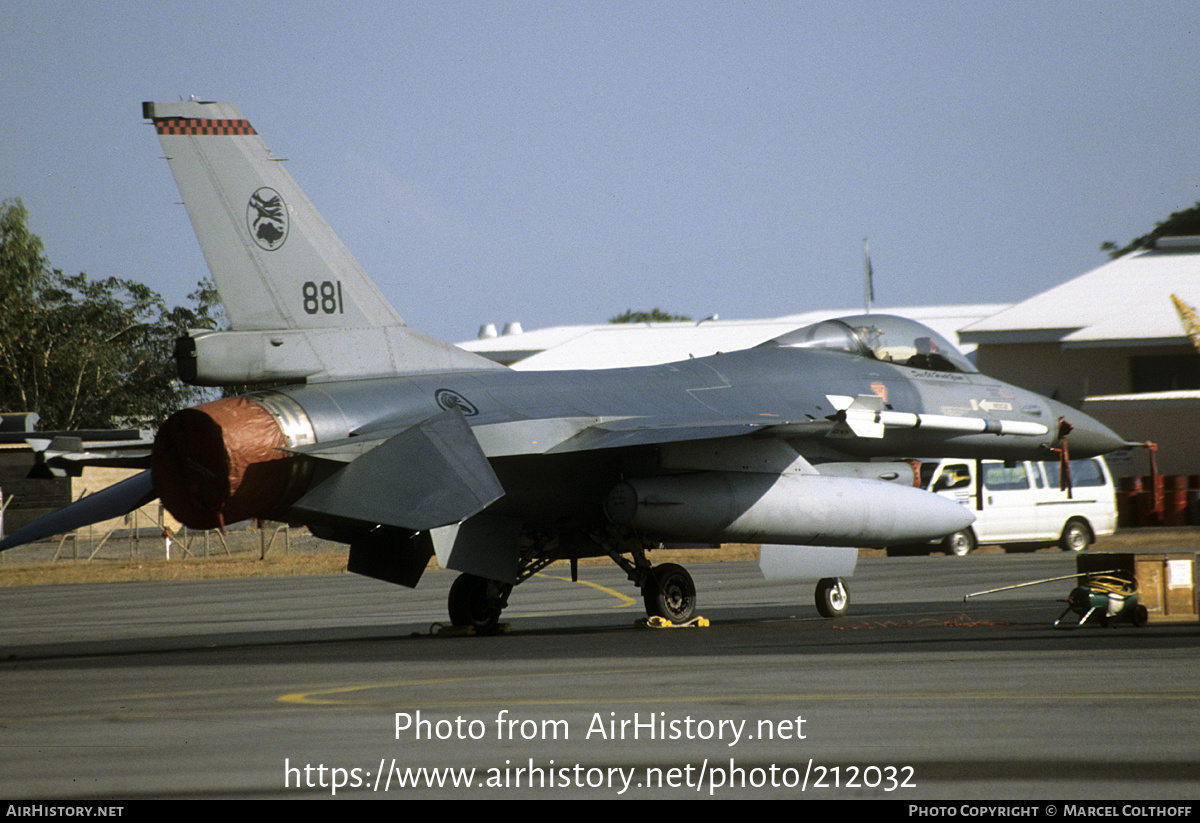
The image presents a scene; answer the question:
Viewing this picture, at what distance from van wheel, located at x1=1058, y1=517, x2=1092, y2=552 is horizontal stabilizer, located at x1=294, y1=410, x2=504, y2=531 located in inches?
886

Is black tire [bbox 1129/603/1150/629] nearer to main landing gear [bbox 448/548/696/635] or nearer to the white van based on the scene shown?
main landing gear [bbox 448/548/696/635]

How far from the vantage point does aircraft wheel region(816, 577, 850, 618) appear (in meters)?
15.8

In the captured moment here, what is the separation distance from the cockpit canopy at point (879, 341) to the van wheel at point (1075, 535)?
14.4 metres

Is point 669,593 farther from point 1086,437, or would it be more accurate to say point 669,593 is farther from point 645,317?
point 645,317

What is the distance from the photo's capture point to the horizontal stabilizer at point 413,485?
1130cm

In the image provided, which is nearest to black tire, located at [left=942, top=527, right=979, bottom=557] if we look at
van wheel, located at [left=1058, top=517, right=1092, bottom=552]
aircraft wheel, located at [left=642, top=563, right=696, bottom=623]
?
van wheel, located at [left=1058, top=517, right=1092, bottom=552]

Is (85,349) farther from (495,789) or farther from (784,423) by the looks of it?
(495,789)

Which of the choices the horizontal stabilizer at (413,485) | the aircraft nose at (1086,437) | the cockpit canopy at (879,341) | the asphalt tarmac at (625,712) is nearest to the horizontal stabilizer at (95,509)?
the asphalt tarmac at (625,712)

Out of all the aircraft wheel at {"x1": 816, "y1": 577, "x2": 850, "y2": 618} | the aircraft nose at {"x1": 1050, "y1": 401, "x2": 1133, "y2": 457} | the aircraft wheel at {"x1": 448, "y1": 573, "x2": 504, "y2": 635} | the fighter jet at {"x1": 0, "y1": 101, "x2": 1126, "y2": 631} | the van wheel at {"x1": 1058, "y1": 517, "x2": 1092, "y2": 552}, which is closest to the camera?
the fighter jet at {"x1": 0, "y1": 101, "x2": 1126, "y2": 631}

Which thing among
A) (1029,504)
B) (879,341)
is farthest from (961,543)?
(879,341)

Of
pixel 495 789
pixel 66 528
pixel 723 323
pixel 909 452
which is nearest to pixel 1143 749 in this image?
pixel 495 789

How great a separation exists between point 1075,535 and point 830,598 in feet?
56.6

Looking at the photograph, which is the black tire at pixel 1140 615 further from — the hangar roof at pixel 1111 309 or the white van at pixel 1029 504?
the hangar roof at pixel 1111 309

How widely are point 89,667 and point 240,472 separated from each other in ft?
7.70
